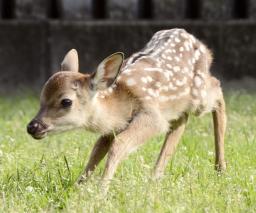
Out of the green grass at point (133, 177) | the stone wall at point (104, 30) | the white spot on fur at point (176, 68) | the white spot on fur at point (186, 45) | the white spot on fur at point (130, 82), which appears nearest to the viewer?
the green grass at point (133, 177)

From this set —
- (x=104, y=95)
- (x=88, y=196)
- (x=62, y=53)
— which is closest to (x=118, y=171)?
(x=104, y=95)

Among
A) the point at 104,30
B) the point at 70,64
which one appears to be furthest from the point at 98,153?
the point at 104,30

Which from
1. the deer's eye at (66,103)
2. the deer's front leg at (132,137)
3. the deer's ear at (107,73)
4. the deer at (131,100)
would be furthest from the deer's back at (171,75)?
the deer's eye at (66,103)

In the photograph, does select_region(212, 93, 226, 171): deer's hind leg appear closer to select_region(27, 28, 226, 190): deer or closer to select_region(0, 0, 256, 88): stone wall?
select_region(27, 28, 226, 190): deer

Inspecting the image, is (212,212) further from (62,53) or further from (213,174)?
(62,53)

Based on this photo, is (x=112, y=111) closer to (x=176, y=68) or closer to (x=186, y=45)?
(x=176, y=68)

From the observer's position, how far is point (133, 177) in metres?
6.27

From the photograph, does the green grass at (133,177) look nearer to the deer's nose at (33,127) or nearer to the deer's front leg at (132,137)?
the deer's front leg at (132,137)

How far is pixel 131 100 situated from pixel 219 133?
932 mm

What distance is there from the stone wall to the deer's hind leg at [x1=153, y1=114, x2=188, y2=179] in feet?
14.3

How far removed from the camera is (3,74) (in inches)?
461

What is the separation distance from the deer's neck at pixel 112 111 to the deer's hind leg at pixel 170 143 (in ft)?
1.20

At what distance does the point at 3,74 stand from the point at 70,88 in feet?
17.0

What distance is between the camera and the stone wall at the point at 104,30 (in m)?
11.7
